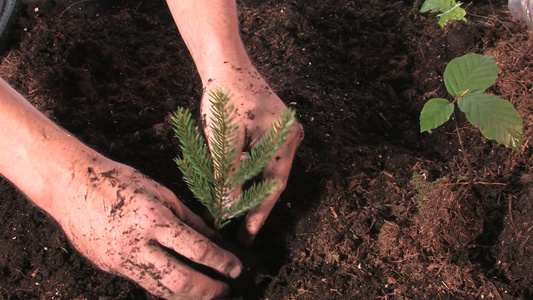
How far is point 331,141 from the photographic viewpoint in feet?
6.91

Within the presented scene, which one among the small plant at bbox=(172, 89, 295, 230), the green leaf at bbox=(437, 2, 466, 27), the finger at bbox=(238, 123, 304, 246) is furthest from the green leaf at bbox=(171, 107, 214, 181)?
the green leaf at bbox=(437, 2, 466, 27)

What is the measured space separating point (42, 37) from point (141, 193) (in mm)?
1234

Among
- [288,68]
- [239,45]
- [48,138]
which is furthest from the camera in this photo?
[288,68]

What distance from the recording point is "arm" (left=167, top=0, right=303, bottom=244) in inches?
67.9

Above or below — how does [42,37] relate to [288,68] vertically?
above

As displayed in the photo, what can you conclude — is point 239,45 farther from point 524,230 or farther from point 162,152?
point 524,230

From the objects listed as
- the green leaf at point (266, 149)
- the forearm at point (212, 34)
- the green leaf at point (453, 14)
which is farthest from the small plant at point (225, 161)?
the green leaf at point (453, 14)

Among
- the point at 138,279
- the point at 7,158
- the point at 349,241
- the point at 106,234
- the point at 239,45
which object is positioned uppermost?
the point at 239,45

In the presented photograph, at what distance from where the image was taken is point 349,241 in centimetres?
186

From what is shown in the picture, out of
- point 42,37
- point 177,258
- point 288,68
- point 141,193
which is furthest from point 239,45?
point 42,37

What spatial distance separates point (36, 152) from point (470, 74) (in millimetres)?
1469

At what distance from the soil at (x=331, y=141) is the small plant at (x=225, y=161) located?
0.30 metres

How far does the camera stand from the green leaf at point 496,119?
1.71 m

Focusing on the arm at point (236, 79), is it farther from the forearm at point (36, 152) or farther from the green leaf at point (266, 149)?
the forearm at point (36, 152)
